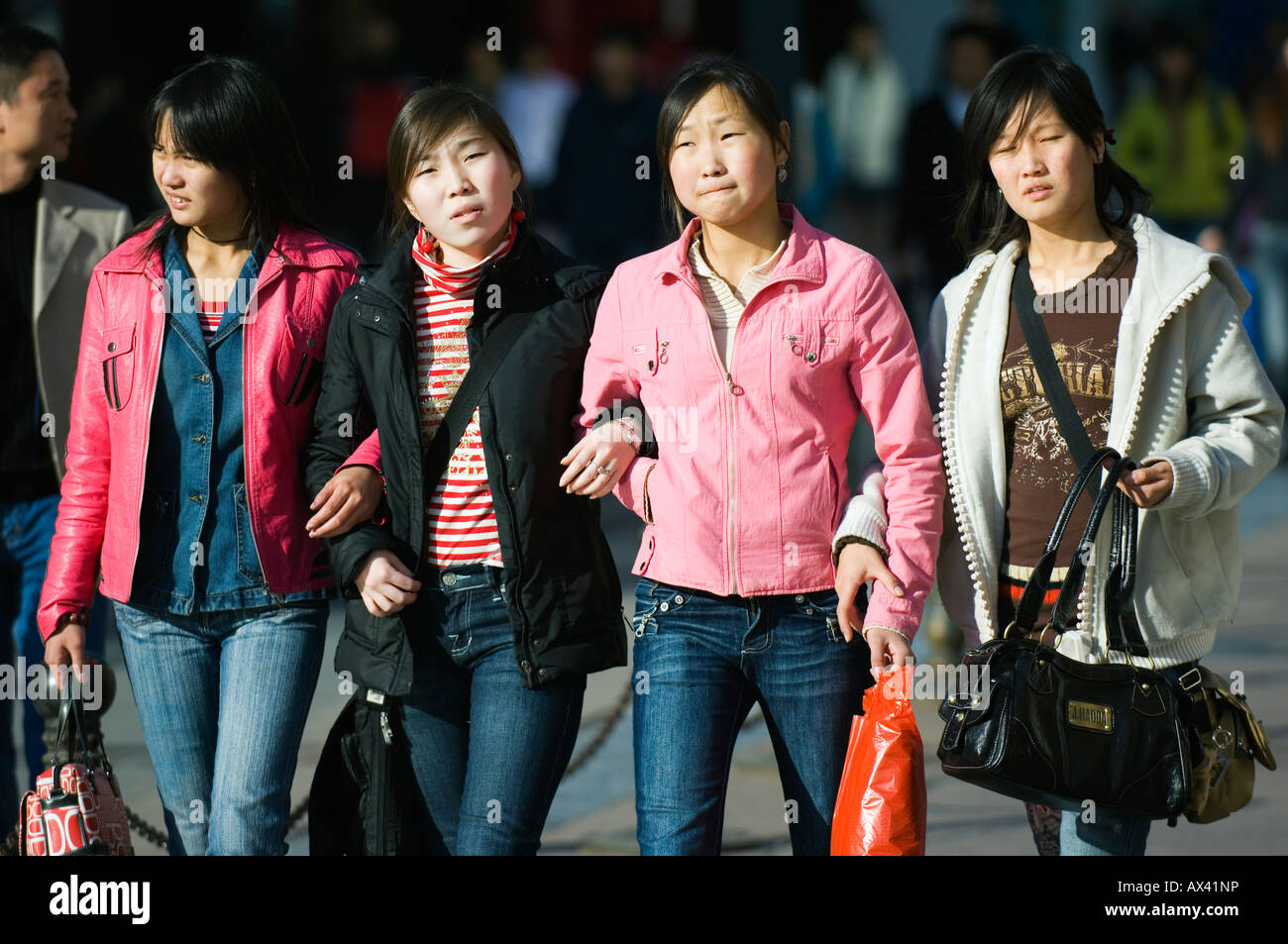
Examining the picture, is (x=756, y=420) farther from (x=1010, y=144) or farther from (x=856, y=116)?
(x=856, y=116)

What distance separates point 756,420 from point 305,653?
105cm

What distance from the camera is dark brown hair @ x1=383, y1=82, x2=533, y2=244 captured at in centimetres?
351

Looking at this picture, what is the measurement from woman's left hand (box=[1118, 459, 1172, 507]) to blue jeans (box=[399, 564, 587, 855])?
113 cm

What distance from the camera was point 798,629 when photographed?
3381 millimetres

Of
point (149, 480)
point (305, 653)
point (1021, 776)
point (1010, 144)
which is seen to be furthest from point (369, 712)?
point (1010, 144)

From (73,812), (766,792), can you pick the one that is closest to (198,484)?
(73,812)

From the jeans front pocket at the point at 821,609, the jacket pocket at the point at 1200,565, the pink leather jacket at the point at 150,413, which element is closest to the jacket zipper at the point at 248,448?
the pink leather jacket at the point at 150,413

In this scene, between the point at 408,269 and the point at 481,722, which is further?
the point at 408,269

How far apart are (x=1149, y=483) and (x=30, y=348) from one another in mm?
2784

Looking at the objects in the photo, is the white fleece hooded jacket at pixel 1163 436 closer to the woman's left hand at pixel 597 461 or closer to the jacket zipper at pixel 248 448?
the woman's left hand at pixel 597 461

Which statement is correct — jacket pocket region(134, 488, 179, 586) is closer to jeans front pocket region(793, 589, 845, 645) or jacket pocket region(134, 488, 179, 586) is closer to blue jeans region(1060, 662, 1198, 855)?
jeans front pocket region(793, 589, 845, 645)

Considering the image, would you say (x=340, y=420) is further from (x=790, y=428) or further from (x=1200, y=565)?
(x=1200, y=565)

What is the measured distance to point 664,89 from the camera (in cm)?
1353

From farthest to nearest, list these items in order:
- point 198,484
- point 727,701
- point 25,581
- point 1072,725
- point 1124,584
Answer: point 25,581 < point 198,484 < point 727,701 < point 1124,584 < point 1072,725
